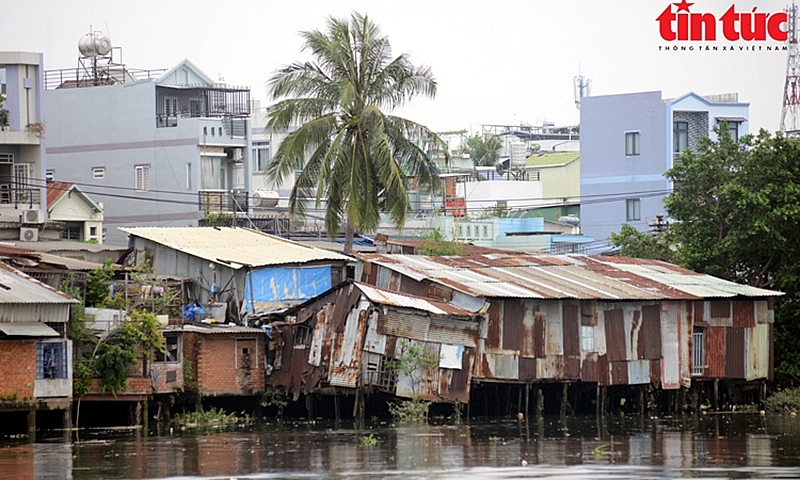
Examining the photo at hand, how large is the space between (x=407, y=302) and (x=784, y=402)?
37.9ft

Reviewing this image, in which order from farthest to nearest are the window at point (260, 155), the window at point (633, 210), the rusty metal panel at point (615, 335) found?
the window at point (260, 155) → the window at point (633, 210) → the rusty metal panel at point (615, 335)

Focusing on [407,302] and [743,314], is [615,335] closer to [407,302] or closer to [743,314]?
[743,314]

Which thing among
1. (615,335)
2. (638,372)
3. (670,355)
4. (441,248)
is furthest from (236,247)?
(670,355)

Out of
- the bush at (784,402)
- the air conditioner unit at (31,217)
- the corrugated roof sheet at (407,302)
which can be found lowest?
the bush at (784,402)

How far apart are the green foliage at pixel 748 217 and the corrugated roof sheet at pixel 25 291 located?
19.4 metres

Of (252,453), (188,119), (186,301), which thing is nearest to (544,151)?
(188,119)

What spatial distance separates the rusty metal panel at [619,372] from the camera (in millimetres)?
37000

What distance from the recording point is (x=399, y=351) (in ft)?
112

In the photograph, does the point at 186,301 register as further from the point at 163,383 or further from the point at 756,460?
the point at 756,460

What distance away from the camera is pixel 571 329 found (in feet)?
120

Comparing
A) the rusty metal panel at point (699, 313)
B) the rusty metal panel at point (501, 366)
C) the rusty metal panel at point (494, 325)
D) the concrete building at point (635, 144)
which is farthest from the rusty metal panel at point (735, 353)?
the concrete building at point (635, 144)

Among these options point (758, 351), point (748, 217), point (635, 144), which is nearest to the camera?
point (758, 351)

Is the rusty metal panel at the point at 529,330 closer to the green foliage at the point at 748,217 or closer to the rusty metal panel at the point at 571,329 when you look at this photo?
the rusty metal panel at the point at 571,329

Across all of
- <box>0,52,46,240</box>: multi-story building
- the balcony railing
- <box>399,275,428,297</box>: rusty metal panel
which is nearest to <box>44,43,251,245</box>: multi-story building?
the balcony railing
